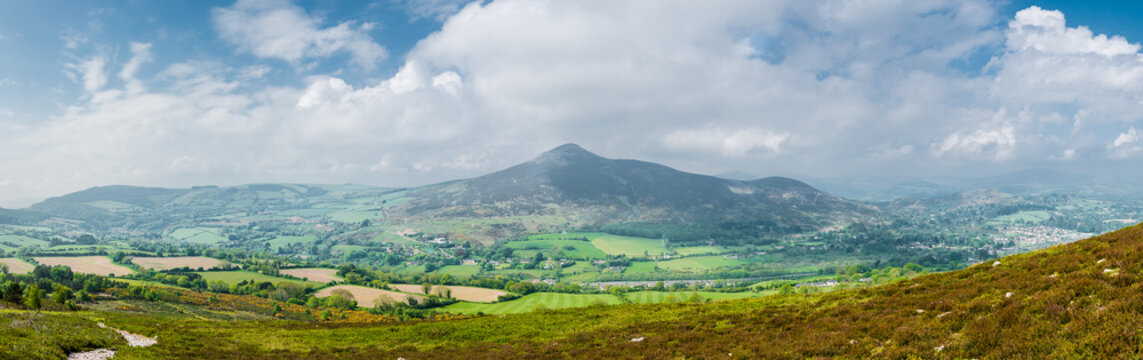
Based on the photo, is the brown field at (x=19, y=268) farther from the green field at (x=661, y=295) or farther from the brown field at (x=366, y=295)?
the green field at (x=661, y=295)

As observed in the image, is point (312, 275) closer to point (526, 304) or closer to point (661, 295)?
point (526, 304)

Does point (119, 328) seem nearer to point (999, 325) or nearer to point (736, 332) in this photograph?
point (736, 332)

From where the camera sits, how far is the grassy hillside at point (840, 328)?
11367mm

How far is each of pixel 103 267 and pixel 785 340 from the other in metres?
266

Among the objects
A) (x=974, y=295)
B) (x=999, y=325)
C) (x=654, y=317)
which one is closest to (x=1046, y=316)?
(x=999, y=325)

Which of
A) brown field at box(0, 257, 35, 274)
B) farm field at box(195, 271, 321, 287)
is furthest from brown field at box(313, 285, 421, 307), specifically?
brown field at box(0, 257, 35, 274)

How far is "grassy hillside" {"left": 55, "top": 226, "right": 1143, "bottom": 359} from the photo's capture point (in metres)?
11.4

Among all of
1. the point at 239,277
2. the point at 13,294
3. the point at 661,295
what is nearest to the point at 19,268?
the point at 239,277

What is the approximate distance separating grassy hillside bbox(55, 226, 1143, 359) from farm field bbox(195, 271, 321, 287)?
14969 centimetres

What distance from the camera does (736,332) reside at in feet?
72.6

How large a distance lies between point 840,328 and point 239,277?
720 ft

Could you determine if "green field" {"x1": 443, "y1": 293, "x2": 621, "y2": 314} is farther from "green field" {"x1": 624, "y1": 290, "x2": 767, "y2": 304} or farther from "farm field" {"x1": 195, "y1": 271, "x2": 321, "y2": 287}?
"farm field" {"x1": 195, "y1": 271, "x2": 321, "y2": 287}

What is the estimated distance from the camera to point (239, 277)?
178 metres

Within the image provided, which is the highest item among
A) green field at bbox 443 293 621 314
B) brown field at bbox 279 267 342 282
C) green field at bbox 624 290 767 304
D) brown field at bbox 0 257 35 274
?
brown field at bbox 0 257 35 274
